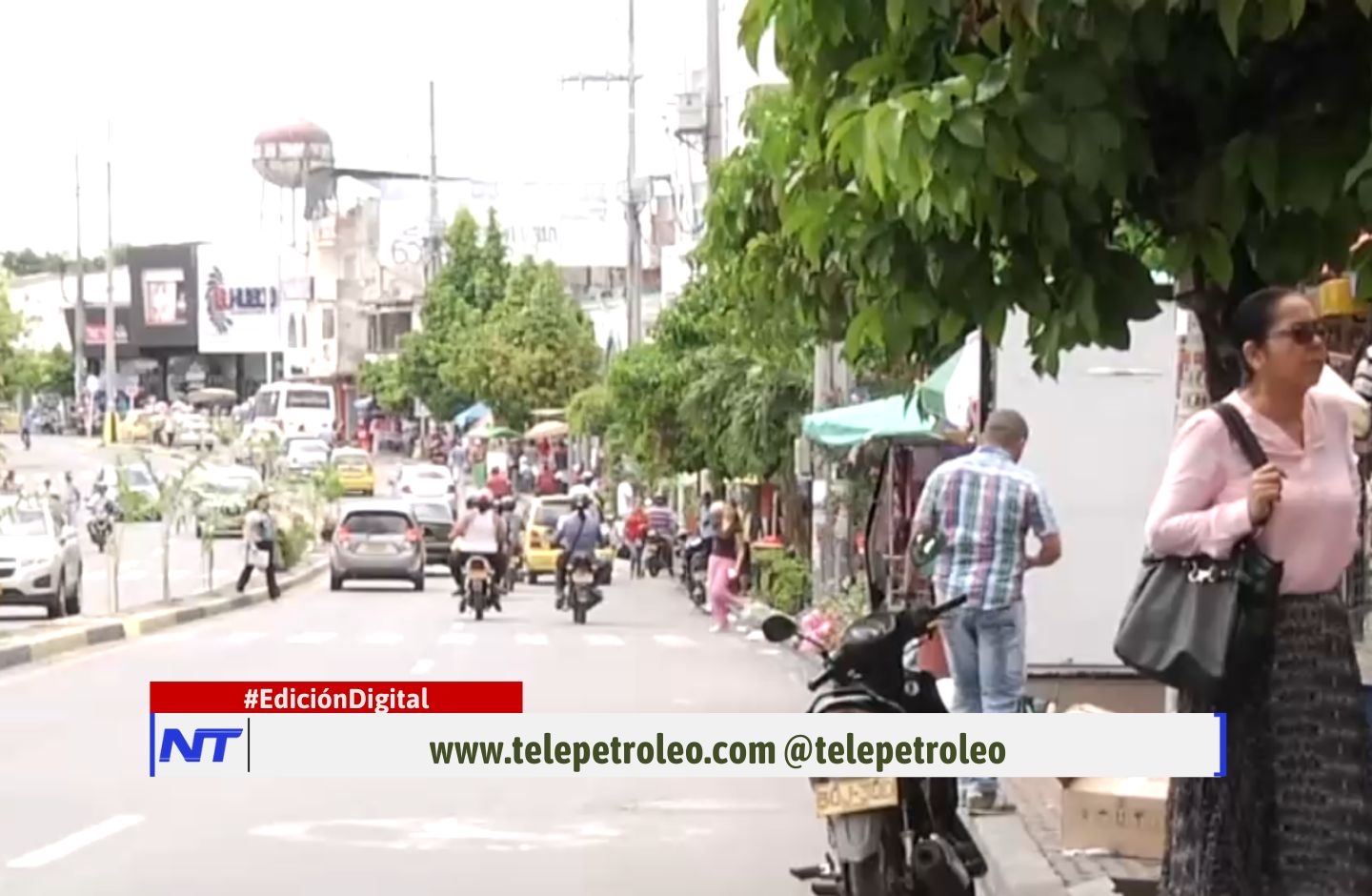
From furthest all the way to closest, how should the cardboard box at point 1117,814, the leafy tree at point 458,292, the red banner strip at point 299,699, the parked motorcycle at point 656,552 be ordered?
the leafy tree at point 458,292 < the parked motorcycle at point 656,552 < the red banner strip at point 299,699 < the cardboard box at point 1117,814

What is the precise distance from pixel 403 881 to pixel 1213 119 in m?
5.53

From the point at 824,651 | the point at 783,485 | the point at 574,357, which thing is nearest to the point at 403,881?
the point at 824,651

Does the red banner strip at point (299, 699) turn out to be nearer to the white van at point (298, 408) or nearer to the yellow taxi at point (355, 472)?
the yellow taxi at point (355, 472)

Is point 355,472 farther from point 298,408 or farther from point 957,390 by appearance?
point 957,390

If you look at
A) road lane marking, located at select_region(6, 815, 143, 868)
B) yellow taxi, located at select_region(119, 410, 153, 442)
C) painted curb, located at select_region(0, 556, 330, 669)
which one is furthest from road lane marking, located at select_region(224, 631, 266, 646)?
yellow taxi, located at select_region(119, 410, 153, 442)

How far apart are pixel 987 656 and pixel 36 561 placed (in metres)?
23.2

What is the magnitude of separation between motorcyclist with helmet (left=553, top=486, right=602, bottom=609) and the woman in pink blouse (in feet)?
88.7

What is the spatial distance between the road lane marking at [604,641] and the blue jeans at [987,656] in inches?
655

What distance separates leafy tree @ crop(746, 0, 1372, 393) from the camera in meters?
6.14

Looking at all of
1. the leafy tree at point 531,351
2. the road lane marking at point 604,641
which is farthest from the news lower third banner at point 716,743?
the leafy tree at point 531,351

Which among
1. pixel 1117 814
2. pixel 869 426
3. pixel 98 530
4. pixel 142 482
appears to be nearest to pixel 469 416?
pixel 98 530

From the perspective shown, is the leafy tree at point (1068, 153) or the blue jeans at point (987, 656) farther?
the blue jeans at point (987, 656)

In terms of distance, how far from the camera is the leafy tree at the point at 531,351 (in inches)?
3290

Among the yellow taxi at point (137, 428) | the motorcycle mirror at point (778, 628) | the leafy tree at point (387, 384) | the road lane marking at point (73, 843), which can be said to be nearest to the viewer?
the motorcycle mirror at point (778, 628)
